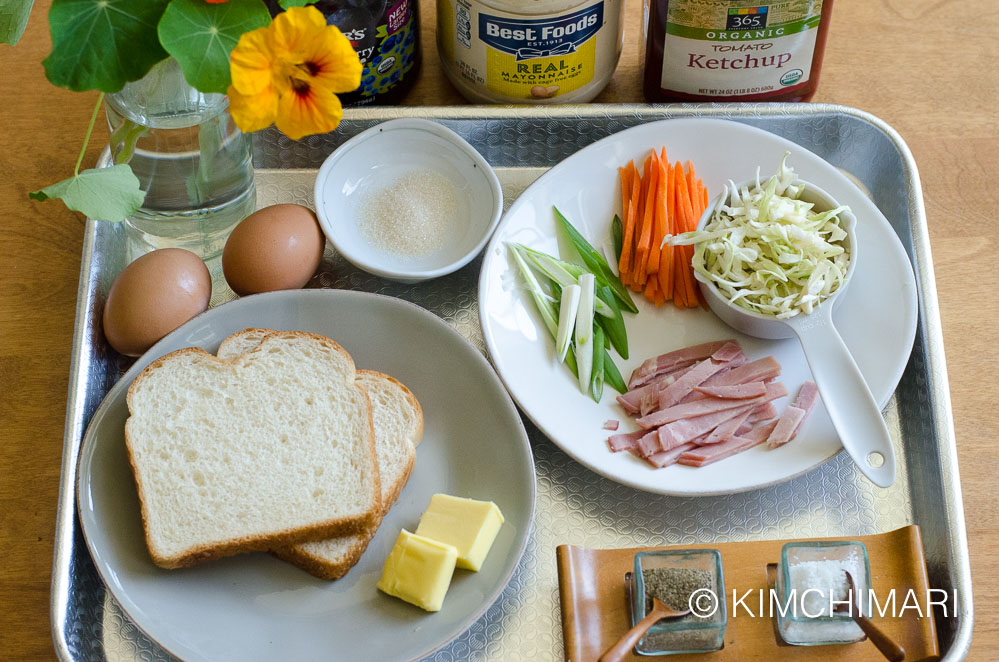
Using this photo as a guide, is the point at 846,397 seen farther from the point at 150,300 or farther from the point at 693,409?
the point at 150,300

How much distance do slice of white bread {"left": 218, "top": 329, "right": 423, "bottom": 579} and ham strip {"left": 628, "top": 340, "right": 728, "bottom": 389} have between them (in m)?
0.25

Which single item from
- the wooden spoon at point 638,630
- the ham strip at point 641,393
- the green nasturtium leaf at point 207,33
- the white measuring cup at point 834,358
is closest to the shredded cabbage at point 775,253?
the white measuring cup at point 834,358

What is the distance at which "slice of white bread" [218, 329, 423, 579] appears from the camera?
3.19ft

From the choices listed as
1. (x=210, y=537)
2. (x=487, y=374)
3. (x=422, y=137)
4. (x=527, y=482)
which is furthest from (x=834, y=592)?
(x=422, y=137)

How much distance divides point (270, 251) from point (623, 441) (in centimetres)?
45

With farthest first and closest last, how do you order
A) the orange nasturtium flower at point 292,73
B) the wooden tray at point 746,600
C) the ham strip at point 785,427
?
the ham strip at point 785,427, the wooden tray at point 746,600, the orange nasturtium flower at point 292,73

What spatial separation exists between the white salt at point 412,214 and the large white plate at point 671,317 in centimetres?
8

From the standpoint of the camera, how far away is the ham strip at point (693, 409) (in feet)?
3.42

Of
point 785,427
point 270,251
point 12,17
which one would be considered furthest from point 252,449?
point 785,427

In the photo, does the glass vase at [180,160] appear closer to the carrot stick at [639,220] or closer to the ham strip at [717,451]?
the carrot stick at [639,220]

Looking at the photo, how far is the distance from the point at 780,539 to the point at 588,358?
29cm

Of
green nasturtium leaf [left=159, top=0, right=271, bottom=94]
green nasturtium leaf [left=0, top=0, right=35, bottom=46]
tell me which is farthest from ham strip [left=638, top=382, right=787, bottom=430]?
green nasturtium leaf [left=0, top=0, right=35, bottom=46]

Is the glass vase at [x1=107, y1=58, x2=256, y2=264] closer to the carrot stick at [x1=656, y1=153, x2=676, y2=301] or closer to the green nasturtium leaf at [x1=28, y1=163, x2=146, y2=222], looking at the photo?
the green nasturtium leaf at [x1=28, y1=163, x2=146, y2=222]

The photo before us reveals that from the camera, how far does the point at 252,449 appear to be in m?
1.00
